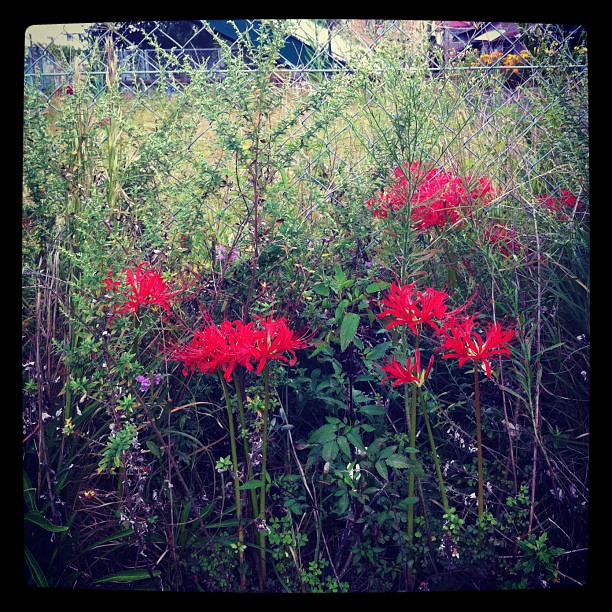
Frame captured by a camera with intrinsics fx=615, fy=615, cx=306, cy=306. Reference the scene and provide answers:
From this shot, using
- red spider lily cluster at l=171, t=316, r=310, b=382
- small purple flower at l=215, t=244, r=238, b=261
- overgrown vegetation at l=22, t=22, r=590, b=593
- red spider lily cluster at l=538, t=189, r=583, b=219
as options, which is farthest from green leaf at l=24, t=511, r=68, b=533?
red spider lily cluster at l=538, t=189, r=583, b=219

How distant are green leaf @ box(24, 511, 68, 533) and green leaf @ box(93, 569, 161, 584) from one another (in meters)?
0.18

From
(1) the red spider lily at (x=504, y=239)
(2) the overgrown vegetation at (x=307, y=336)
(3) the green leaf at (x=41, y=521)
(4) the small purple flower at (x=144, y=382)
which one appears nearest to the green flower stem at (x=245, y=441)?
(2) the overgrown vegetation at (x=307, y=336)

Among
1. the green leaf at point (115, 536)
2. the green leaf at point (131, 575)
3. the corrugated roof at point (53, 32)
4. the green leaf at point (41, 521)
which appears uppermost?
the corrugated roof at point (53, 32)

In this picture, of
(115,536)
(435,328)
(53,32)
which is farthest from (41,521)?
(53,32)

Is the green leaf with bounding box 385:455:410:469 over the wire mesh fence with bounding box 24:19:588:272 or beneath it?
beneath

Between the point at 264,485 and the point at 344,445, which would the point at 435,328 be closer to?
the point at 344,445

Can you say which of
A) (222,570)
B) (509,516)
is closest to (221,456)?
(222,570)

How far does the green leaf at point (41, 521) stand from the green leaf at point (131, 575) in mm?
179

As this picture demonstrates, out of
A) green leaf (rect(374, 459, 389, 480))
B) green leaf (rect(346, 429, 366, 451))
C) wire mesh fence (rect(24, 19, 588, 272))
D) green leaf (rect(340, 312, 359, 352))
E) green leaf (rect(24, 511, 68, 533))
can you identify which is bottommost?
green leaf (rect(24, 511, 68, 533))

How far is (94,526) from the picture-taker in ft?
5.47

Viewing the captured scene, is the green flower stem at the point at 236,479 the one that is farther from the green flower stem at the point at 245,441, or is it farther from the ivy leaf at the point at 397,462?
the ivy leaf at the point at 397,462

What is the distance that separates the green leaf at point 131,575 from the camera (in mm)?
1653

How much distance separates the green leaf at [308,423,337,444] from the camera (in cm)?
160

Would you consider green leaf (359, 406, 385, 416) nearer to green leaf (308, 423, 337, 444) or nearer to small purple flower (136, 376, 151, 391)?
green leaf (308, 423, 337, 444)
